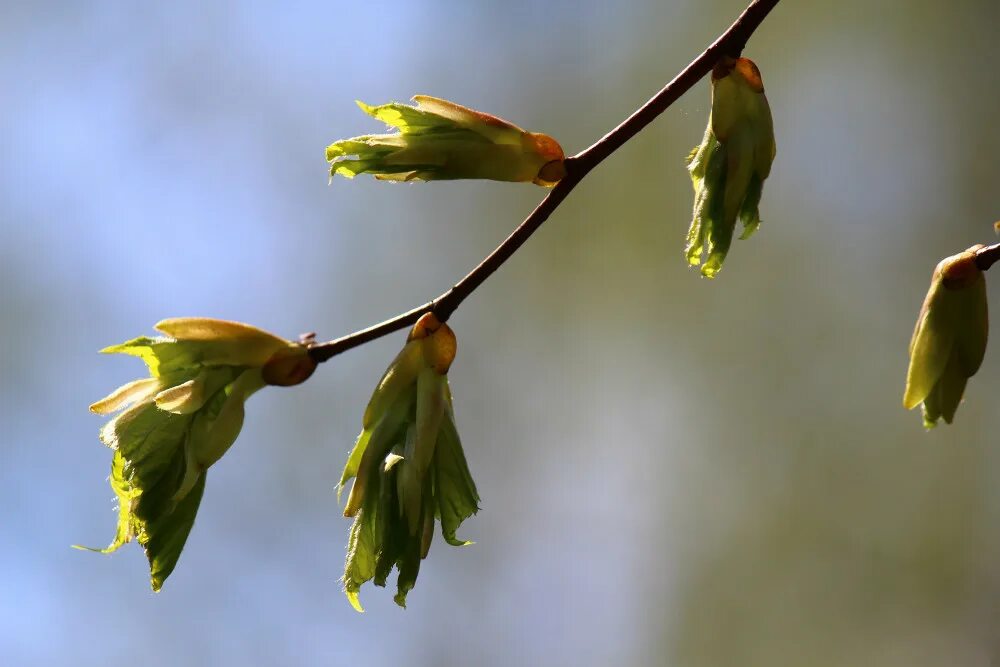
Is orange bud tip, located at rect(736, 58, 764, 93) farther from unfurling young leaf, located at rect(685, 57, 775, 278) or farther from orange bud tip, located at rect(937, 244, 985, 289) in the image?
orange bud tip, located at rect(937, 244, 985, 289)

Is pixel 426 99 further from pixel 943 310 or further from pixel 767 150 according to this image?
pixel 943 310

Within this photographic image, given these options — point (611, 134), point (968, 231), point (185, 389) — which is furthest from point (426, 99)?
point (968, 231)

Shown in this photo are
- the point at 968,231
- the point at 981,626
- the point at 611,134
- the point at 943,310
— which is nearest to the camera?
the point at 611,134

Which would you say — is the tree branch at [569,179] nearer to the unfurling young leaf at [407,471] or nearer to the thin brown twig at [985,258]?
the unfurling young leaf at [407,471]

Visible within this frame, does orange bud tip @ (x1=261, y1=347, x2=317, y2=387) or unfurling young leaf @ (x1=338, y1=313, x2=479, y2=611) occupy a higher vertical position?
orange bud tip @ (x1=261, y1=347, x2=317, y2=387)

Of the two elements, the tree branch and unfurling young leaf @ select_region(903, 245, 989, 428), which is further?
unfurling young leaf @ select_region(903, 245, 989, 428)

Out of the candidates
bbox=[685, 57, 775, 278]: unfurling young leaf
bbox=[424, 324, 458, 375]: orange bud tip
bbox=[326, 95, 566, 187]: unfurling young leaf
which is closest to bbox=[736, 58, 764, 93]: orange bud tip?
bbox=[685, 57, 775, 278]: unfurling young leaf
